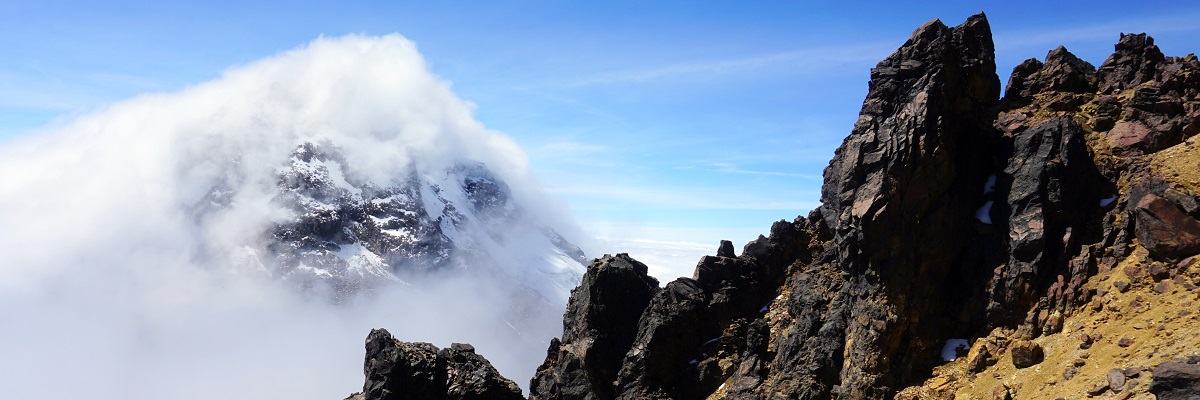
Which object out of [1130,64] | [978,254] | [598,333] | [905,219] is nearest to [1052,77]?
[1130,64]

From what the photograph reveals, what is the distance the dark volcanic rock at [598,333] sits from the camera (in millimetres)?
47656

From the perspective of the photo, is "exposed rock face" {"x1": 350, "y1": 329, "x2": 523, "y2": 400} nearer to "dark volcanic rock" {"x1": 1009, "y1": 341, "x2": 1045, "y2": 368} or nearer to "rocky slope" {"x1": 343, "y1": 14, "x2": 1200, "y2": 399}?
"rocky slope" {"x1": 343, "y1": 14, "x2": 1200, "y2": 399}

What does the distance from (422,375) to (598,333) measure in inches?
443

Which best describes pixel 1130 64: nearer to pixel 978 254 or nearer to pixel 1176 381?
pixel 978 254

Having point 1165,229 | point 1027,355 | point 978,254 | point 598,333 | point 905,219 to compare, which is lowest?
point 1027,355

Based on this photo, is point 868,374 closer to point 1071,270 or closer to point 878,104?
point 1071,270

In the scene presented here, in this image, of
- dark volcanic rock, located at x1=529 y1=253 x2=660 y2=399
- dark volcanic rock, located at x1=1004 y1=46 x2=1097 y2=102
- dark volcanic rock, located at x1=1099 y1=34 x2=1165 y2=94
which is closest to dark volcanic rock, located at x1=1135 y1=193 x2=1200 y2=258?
dark volcanic rock, located at x1=1099 y1=34 x2=1165 y2=94

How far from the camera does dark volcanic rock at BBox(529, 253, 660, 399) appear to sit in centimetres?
→ 4766

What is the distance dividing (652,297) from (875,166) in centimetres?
1770

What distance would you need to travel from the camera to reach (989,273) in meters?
36.6

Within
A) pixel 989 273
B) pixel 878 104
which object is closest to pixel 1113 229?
pixel 989 273

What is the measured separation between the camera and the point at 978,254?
37.7 m

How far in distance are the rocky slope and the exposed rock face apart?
250 inches

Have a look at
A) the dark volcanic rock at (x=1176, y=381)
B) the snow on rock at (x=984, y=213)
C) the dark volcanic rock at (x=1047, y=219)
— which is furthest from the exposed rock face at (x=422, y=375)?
the dark volcanic rock at (x=1176, y=381)
